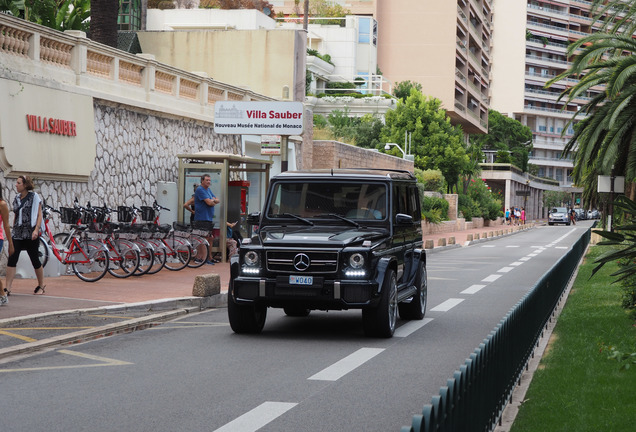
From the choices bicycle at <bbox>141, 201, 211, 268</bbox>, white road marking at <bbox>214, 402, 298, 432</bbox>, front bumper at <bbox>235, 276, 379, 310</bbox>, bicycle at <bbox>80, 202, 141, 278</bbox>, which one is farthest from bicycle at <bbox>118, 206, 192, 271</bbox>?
white road marking at <bbox>214, 402, 298, 432</bbox>

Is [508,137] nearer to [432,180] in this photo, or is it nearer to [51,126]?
[432,180]

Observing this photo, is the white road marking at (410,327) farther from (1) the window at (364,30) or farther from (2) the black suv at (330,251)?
(1) the window at (364,30)

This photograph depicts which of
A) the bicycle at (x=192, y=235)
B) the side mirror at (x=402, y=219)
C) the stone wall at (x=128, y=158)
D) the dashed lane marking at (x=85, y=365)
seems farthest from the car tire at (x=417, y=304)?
the bicycle at (x=192, y=235)

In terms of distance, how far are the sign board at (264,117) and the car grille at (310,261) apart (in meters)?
12.4

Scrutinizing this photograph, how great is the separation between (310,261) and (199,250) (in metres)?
12.4

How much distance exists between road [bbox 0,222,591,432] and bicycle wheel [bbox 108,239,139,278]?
478 centimetres

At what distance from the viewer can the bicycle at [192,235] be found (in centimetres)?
2223

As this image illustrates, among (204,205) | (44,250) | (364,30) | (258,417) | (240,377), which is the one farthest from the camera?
(364,30)

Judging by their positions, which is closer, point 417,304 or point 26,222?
point 417,304

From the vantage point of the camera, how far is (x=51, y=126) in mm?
19328

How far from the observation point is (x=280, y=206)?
41.9ft

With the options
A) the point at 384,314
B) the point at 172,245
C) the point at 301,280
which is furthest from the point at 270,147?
the point at 301,280

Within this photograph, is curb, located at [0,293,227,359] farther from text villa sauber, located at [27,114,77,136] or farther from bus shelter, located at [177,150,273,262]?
bus shelter, located at [177,150,273,262]

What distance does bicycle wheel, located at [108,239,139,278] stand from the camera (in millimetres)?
18844
